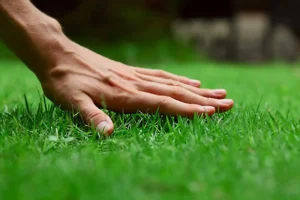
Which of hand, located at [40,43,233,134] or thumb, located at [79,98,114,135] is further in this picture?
hand, located at [40,43,233,134]

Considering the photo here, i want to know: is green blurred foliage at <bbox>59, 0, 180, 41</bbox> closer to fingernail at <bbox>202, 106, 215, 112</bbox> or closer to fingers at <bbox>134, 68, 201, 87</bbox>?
fingers at <bbox>134, 68, 201, 87</bbox>

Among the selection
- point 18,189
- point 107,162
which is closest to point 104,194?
point 18,189

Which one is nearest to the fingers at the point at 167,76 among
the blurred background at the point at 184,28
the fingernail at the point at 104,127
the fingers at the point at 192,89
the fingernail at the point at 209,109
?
the fingers at the point at 192,89

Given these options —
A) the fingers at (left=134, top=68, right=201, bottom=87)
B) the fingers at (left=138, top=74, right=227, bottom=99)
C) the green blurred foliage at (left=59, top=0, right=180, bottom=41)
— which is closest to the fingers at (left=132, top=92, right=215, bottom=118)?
the fingers at (left=138, top=74, right=227, bottom=99)

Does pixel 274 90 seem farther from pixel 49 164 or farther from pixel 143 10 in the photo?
pixel 143 10

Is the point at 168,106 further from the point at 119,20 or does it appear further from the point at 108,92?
the point at 119,20
